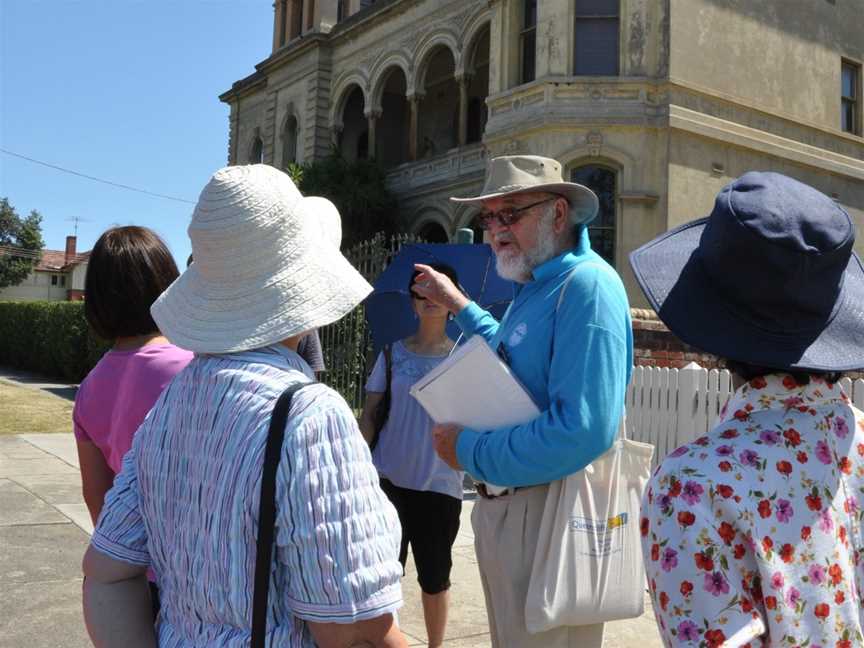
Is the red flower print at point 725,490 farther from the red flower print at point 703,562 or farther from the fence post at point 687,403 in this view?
the fence post at point 687,403

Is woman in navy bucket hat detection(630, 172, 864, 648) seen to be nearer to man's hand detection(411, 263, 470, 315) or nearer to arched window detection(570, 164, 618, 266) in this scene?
man's hand detection(411, 263, 470, 315)

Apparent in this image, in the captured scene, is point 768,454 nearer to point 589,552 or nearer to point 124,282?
point 589,552

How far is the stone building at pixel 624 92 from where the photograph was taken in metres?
16.2

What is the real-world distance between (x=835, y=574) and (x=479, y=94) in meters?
23.3

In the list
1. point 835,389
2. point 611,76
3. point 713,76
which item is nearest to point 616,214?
point 611,76

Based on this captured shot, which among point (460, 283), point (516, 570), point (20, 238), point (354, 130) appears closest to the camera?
point (516, 570)

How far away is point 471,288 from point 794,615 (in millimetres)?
3788

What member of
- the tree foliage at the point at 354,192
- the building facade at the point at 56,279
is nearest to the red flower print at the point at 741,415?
the tree foliage at the point at 354,192

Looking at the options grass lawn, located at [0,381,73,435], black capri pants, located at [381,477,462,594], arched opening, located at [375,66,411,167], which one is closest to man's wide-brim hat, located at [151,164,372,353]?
black capri pants, located at [381,477,462,594]

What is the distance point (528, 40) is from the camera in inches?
703

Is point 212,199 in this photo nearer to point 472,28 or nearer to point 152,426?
point 152,426

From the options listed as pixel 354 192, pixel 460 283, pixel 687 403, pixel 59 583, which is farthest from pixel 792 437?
pixel 354 192

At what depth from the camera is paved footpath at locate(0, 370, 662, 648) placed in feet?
14.1

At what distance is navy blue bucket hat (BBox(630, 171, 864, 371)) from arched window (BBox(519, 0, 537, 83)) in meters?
17.1
